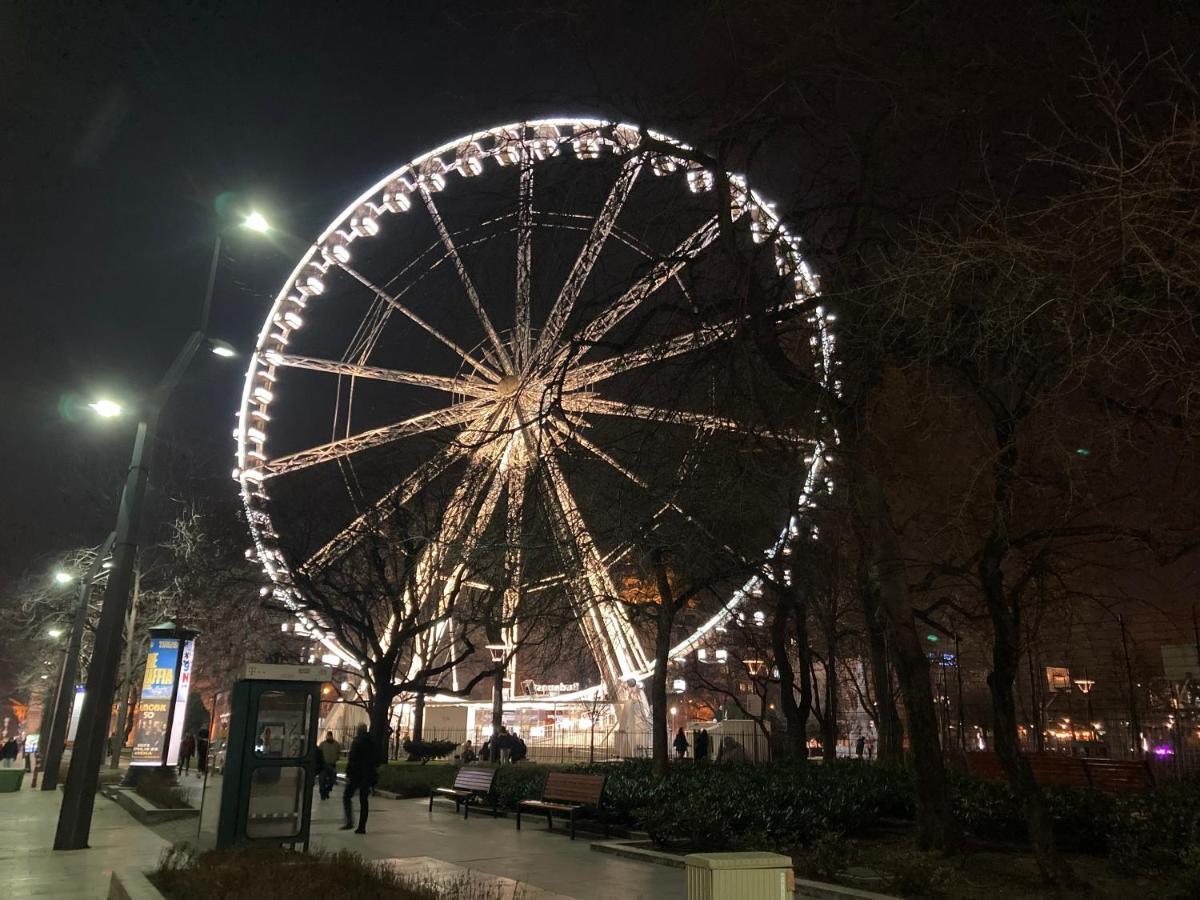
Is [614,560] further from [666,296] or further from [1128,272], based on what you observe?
[1128,272]

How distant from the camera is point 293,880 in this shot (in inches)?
287

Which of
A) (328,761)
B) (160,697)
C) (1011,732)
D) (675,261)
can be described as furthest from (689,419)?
(160,697)

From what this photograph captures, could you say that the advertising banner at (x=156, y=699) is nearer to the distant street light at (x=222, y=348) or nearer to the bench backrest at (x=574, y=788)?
the distant street light at (x=222, y=348)

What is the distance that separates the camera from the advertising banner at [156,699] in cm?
2175

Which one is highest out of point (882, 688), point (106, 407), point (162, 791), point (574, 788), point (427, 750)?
point (106, 407)

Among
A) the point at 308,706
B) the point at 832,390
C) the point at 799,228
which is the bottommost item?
the point at 308,706

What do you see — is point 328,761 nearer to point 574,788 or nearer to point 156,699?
point 156,699

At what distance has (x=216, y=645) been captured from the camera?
5188 centimetres

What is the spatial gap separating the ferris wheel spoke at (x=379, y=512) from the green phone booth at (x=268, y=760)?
727cm

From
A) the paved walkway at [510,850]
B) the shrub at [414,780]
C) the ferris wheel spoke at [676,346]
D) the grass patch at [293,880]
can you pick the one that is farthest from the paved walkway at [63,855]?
the ferris wheel spoke at [676,346]

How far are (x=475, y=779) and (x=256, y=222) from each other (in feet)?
31.6

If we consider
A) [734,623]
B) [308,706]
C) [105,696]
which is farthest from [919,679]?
[734,623]

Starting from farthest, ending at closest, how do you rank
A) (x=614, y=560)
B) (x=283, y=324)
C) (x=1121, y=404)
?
(x=283, y=324) → (x=614, y=560) → (x=1121, y=404)

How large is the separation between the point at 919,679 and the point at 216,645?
49.1 meters
